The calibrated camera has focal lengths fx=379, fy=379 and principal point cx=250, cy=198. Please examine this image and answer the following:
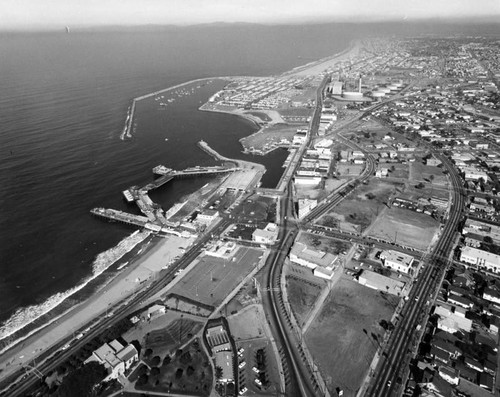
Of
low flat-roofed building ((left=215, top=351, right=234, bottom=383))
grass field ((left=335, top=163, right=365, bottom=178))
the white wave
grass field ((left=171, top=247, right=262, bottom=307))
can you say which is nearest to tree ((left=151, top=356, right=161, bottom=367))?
low flat-roofed building ((left=215, top=351, right=234, bottom=383))

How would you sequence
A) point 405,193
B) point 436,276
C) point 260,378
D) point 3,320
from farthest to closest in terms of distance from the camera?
point 405,193, point 436,276, point 3,320, point 260,378

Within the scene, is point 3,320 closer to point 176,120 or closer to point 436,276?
point 436,276

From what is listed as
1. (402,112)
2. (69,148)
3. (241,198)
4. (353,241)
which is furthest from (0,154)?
(402,112)

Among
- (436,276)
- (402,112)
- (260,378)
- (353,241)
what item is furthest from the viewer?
(402,112)

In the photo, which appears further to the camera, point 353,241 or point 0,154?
point 0,154

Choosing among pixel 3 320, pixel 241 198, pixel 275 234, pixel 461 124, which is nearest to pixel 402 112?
pixel 461 124

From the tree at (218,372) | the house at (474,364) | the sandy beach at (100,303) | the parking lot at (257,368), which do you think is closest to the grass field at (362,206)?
the sandy beach at (100,303)

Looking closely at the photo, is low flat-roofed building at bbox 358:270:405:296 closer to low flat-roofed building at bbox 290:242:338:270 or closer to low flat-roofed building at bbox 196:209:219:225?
low flat-roofed building at bbox 290:242:338:270

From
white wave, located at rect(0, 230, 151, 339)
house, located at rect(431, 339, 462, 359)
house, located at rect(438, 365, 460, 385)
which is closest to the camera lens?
house, located at rect(438, 365, 460, 385)
